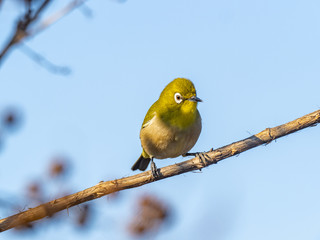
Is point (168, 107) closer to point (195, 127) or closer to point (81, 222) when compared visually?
point (195, 127)

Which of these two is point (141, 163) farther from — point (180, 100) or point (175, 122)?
point (180, 100)

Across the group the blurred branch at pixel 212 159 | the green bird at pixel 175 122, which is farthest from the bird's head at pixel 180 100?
the blurred branch at pixel 212 159

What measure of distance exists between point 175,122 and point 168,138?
0.29m

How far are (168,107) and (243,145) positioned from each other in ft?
5.26

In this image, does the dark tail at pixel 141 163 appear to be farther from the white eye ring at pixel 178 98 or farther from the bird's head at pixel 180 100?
the white eye ring at pixel 178 98

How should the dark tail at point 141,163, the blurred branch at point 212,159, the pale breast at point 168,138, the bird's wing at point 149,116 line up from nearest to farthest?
the blurred branch at point 212,159
the pale breast at point 168,138
the bird's wing at point 149,116
the dark tail at point 141,163

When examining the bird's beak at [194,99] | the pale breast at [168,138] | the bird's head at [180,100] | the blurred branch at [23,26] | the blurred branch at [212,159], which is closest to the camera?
the blurred branch at [23,26]

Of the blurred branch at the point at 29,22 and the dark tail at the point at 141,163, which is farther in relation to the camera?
the dark tail at the point at 141,163

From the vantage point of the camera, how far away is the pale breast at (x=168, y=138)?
265 inches

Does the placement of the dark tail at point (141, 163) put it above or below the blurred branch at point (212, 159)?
above

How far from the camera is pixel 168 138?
680cm

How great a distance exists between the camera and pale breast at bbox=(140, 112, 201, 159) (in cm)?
673

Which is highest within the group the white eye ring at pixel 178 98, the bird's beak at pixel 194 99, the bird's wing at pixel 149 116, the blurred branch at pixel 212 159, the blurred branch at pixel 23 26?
the bird's wing at pixel 149 116

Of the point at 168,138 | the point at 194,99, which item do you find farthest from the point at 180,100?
the point at 168,138
